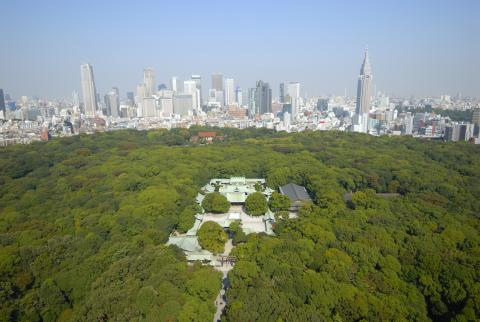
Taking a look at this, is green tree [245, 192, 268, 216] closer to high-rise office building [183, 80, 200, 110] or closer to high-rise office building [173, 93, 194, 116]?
high-rise office building [173, 93, 194, 116]

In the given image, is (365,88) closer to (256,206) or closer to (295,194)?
(295,194)

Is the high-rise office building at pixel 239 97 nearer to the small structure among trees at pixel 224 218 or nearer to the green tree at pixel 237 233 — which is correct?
the small structure among trees at pixel 224 218

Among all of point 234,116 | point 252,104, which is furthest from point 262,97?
point 234,116

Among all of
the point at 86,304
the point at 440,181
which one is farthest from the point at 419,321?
the point at 440,181

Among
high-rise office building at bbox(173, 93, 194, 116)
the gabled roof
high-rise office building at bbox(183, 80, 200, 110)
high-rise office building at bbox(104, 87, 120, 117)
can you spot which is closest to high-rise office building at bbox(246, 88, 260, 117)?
high-rise office building at bbox(173, 93, 194, 116)

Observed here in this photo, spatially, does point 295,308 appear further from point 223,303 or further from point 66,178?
point 66,178

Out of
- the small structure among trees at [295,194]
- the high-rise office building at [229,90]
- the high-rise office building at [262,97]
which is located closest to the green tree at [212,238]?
the small structure among trees at [295,194]
